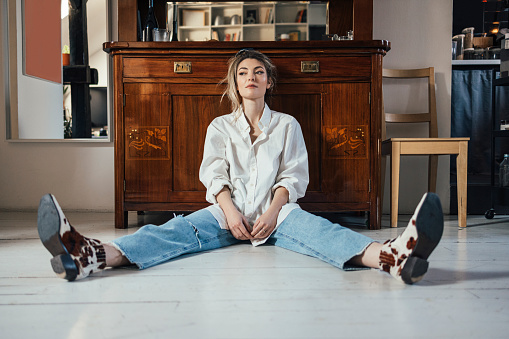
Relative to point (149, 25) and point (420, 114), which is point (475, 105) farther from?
point (149, 25)

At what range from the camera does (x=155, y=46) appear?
229 centimetres

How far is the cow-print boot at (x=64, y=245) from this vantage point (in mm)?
1251

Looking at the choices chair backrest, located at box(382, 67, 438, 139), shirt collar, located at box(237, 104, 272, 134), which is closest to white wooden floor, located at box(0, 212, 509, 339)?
shirt collar, located at box(237, 104, 272, 134)

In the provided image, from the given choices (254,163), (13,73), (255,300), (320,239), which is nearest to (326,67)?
(254,163)

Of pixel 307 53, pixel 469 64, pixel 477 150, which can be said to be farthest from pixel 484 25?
pixel 307 53

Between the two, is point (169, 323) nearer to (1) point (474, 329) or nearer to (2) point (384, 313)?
(2) point (384, 313)

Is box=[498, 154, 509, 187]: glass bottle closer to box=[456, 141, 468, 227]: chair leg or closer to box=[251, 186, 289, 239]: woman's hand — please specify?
box=[456, 141, 468, 227]: chair leg

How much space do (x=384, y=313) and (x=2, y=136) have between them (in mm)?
2844

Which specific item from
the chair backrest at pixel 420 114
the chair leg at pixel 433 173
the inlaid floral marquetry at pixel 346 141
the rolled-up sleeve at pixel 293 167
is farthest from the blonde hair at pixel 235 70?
the chair leg at pixel 433 173

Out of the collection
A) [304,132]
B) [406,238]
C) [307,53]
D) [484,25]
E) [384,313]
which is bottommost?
[384,313]

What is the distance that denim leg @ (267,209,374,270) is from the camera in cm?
146

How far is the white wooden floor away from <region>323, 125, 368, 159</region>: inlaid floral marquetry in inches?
27.7

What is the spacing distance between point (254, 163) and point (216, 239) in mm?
362

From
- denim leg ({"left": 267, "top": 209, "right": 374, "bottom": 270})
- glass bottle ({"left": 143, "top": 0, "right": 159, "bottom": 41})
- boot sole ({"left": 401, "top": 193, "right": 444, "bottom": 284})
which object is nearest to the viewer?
boot sole ({"left": 401, "top": 193, "right": 444, "bottom": 284})
